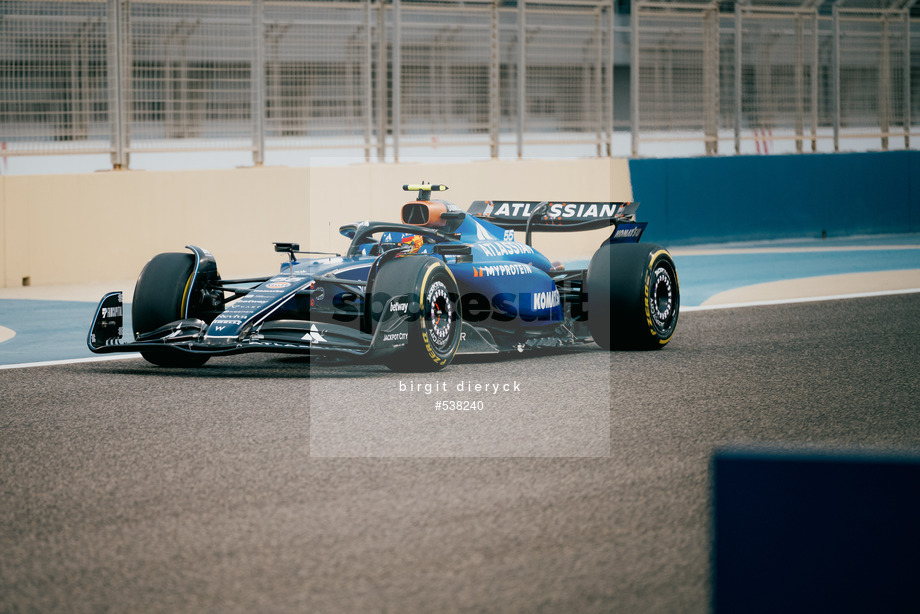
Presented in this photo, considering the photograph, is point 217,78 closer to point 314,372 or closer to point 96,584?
point 314,372

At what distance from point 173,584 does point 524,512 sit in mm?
1323

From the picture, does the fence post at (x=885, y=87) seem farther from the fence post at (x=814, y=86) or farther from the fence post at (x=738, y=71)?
the fence post at (x=738, y=71)

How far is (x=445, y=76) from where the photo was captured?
14844 mm

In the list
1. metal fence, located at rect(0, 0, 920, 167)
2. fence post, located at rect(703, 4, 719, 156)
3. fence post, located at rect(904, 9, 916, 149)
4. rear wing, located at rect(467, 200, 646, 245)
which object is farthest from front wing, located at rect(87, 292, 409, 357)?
fence post, located at rect(904, 9, 916, 149)

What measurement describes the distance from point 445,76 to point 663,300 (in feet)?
21.9

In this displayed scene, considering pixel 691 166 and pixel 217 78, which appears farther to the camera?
pixel 691 166

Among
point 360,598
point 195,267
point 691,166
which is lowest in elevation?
point 360,598

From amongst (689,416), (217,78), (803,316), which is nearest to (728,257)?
(803,316)

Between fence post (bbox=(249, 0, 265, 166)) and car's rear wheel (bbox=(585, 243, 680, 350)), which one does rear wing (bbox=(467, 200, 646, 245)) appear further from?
fence post (bbox=(249, 0, 265, 166))

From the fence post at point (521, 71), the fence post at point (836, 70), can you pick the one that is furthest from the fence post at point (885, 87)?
the fence post at point (521, 71)

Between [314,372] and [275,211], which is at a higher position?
[275,211]

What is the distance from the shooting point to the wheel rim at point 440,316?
7609 mm

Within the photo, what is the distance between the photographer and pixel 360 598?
3.72 metres

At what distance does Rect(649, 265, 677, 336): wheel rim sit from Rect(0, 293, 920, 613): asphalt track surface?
0.94 ft
